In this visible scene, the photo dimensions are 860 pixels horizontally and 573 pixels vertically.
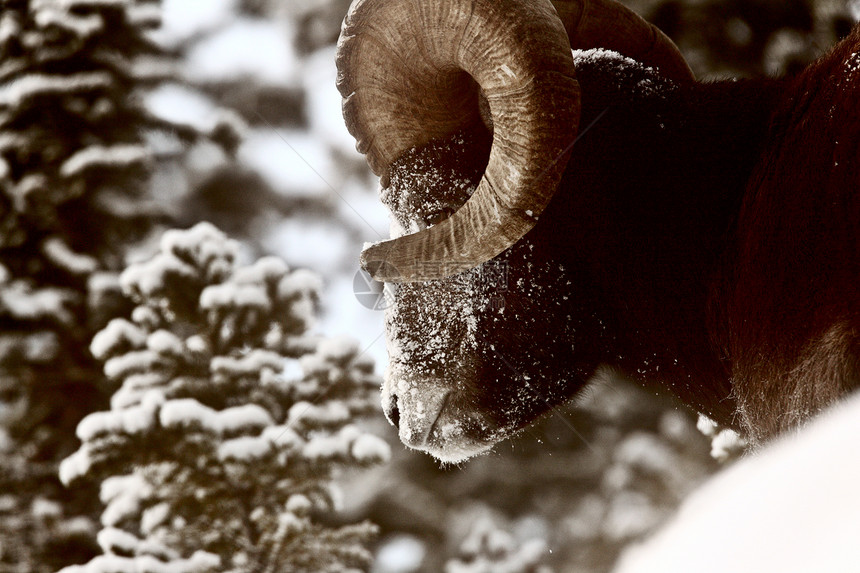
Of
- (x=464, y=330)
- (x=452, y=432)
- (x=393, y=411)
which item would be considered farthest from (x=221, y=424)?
(x=464, y=330)

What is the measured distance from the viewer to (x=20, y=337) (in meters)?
6.54

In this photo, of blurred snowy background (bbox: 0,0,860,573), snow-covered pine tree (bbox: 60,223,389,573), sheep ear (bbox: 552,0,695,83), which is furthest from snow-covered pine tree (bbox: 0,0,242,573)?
sheep ear (bbox: 552,0,695,83)

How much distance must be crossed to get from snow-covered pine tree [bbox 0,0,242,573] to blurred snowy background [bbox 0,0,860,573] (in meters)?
0.36

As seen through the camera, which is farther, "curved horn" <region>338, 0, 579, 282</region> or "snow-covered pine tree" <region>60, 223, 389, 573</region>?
"snow-covered pine tree" <region>60, 223, 389, 573</region>

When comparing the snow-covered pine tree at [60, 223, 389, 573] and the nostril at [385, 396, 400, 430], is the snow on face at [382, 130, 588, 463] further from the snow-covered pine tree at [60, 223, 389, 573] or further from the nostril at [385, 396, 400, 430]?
the snow-covered pine tree at [60, 223, 389, 573]

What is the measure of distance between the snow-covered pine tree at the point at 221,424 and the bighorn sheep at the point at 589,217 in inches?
84.1

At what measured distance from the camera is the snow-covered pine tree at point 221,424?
498cm

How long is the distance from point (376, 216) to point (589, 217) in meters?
4.34

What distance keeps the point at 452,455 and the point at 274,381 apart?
235 cm

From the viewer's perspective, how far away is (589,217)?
2801 millimetres

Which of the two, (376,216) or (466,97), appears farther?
(376,216)

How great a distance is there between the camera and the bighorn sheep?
2.23 m

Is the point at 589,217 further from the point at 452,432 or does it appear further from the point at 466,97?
the point at 452,432

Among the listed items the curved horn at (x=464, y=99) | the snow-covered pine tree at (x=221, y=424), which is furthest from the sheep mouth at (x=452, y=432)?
the snow-covered pine tree at (x=221, y=424)
